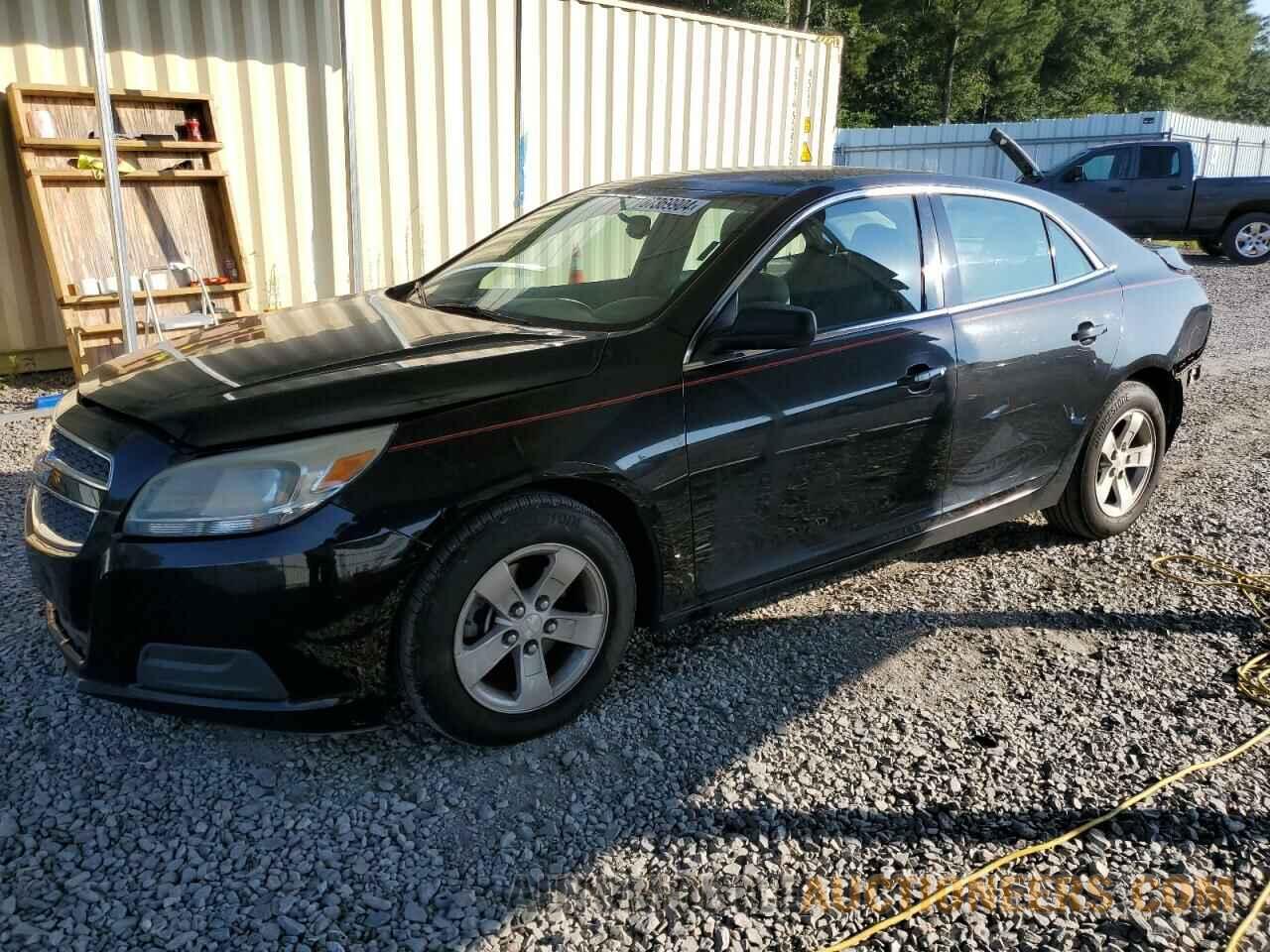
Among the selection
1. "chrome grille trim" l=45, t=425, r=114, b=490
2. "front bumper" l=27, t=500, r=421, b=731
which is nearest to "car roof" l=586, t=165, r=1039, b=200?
"front bumper" l=27, t=500, r=421, b=731

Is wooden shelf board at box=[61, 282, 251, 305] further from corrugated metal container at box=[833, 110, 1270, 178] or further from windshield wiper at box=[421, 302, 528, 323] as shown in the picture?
corrugated metal container at box=[833, 110, 1270, 178]

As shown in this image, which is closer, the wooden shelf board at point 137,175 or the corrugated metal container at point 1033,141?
the wooden shelf board at point 137,175

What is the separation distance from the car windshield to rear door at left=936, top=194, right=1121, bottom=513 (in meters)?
0.93

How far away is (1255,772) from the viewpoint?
9.63ft

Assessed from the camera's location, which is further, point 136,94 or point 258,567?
point 136,94

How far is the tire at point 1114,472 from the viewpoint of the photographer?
4.37 meters

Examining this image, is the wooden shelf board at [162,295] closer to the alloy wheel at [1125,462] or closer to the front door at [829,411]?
the front door at [829,411]

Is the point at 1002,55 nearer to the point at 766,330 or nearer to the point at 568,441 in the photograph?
the point at 766,330

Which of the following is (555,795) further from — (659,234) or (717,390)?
(659,234)

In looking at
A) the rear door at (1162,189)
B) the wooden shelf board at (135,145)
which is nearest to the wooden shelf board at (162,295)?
the wooden shelf board at (135,145)

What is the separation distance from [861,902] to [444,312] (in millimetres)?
2302

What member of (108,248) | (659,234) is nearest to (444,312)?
(659,234)

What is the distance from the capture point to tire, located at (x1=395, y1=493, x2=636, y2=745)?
2652 millimetres

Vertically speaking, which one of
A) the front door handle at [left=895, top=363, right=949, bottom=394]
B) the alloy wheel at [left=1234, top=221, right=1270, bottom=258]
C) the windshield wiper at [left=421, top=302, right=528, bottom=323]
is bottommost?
the alloy wheel at [left=1234, top=221, right=1270, bottom=258]
